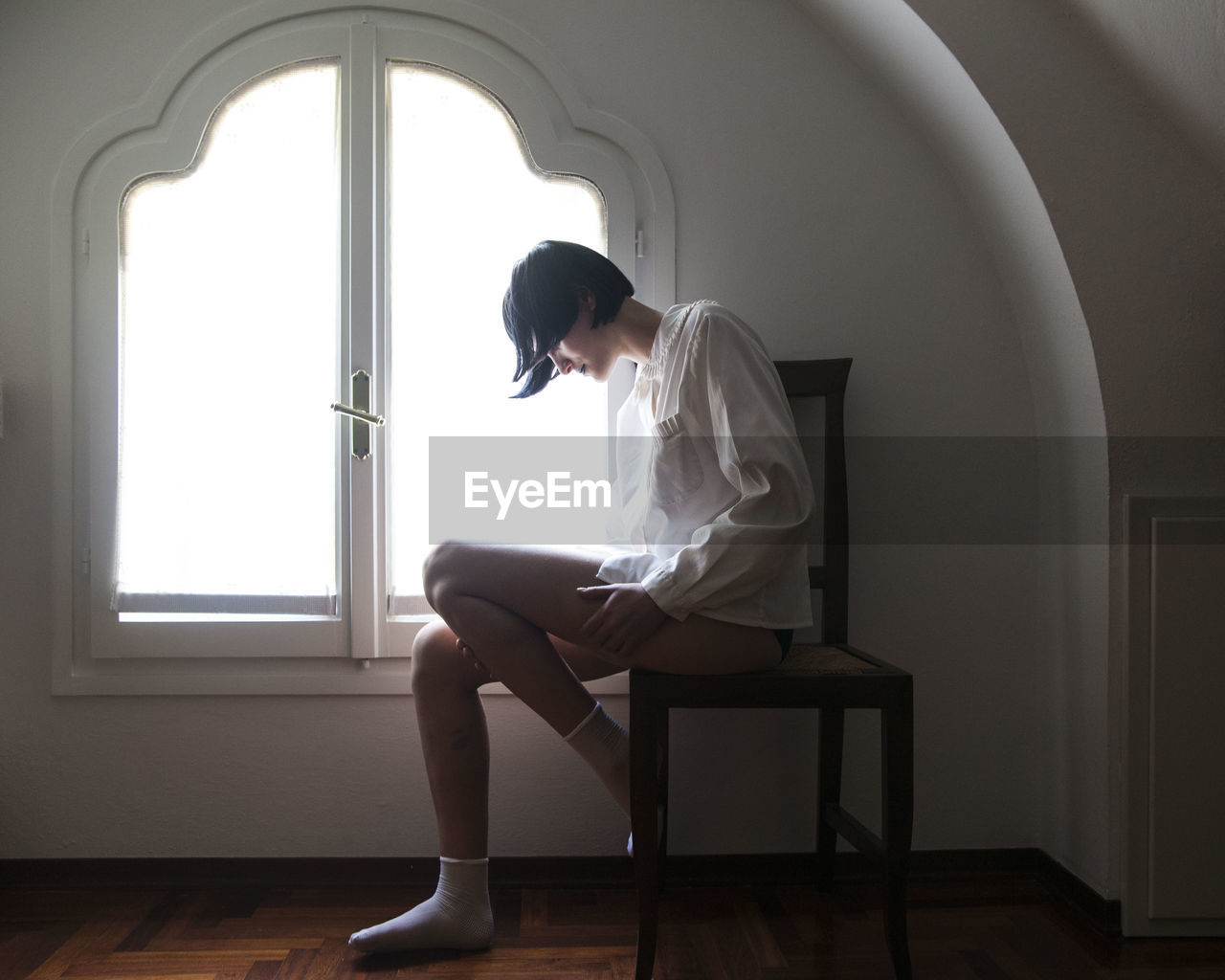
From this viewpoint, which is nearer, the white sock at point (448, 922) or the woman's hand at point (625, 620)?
the woman's hand at point (625, 620)

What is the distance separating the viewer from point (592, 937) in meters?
1.74

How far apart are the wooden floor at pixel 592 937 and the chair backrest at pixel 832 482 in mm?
573

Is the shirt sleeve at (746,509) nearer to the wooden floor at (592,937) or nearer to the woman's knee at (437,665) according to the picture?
the woman's knee at (437,665)

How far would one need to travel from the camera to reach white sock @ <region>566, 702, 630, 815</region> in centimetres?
156

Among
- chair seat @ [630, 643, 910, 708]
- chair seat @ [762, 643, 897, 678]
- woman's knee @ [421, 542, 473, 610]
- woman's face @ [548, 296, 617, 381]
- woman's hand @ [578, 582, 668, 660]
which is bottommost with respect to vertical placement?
chair seat @ [630, 643, 910, 708]

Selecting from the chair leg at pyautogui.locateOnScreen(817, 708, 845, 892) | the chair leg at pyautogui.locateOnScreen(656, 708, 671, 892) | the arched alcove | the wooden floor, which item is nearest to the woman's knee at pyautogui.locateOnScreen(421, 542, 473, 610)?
the chair leg at pyautogui.locateOnScreen(656, 708, 671, 892)

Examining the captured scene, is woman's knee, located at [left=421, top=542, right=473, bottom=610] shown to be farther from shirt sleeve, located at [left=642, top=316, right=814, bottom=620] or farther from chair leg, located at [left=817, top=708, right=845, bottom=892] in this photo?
chair leg, located at [left=817, top=708, right=845, bottom=892]

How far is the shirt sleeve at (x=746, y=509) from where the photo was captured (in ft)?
4.80

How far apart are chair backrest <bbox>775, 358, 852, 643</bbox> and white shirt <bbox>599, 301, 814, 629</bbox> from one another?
356 millimetres

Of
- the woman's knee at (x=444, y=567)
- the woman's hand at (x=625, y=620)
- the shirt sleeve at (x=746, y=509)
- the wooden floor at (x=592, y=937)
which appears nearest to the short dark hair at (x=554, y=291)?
the shirt sleeve at (x=746, y=509)

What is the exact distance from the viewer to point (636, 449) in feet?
6.09

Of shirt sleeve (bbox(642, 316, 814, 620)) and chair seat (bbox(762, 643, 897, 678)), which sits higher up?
shirt sleeve (bbox(642, 316, 814, 620))

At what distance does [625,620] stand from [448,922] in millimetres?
675

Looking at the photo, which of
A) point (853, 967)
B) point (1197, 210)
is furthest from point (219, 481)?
point (1197, 210)
